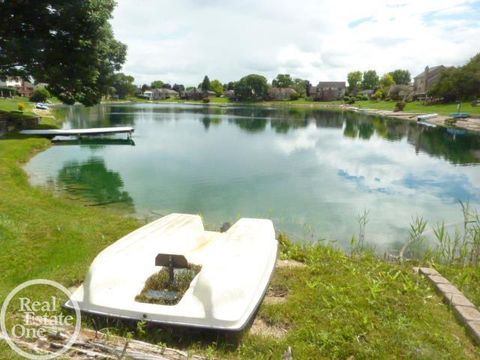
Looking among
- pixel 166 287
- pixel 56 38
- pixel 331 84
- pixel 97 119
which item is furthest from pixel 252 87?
pixel 166 287

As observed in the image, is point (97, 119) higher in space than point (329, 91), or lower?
lower

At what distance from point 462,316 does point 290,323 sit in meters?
2.68

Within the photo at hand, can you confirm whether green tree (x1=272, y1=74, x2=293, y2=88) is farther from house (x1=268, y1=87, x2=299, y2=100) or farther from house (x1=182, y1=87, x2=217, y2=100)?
house (x1=182, y1=87, x2=217, y2=100)

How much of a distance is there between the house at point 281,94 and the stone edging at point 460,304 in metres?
153

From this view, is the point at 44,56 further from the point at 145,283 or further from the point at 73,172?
the point at 145,283

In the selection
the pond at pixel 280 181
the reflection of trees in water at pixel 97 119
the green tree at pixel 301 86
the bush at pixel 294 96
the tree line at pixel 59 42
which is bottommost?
the pond at pixel 280 181

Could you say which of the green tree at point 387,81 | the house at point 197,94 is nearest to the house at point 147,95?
the house at point 197,94

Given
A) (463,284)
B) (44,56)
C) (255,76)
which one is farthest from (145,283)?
(255,76)

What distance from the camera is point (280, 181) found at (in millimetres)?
20203

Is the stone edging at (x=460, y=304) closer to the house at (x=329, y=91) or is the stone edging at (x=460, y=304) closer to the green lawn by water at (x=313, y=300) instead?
the green lawn by water at (x=313, y=300)

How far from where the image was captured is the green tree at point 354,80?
522 ft

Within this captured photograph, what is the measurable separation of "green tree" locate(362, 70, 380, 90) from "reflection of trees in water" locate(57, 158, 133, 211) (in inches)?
6147

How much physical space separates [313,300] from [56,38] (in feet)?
100

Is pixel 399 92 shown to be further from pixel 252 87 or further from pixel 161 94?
pixel 161 94
